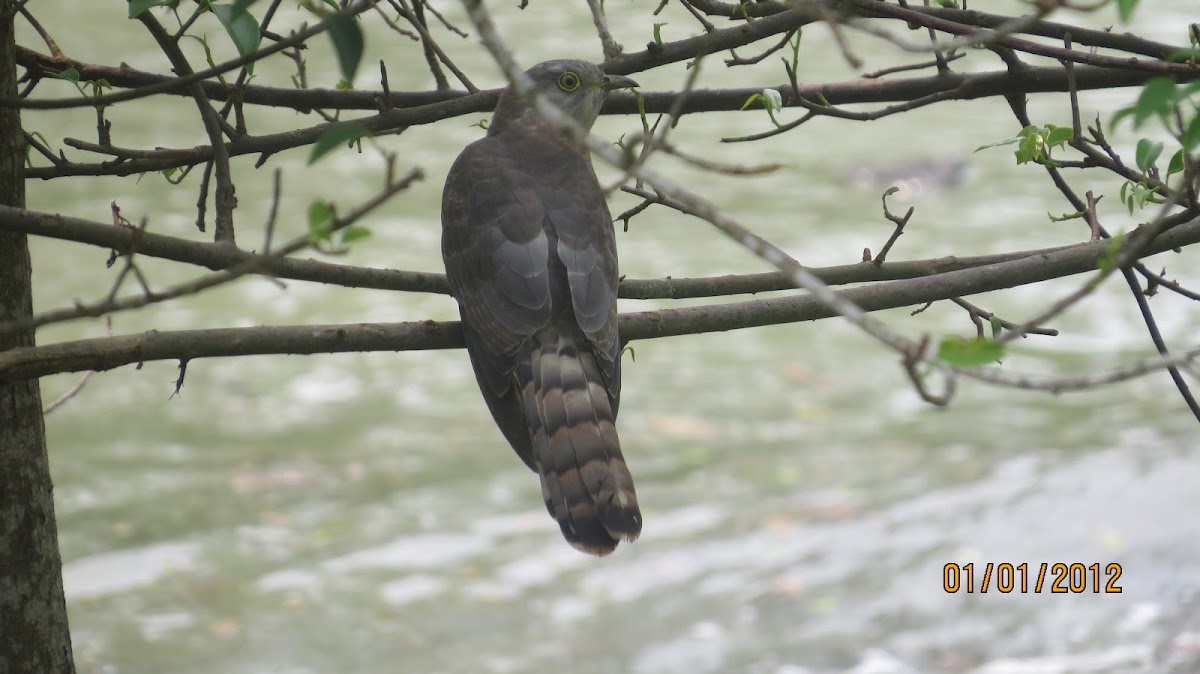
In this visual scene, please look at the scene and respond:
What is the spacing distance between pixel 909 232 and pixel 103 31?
10943 mm

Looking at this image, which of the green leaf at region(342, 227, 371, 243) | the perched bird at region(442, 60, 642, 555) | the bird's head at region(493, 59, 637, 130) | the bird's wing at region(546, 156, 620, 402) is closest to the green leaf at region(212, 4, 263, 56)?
the green leaf at region(342, 227, 371, 243)

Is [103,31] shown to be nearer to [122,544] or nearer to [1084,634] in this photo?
[122,544]

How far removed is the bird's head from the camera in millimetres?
4211

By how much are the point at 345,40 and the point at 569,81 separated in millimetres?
2459

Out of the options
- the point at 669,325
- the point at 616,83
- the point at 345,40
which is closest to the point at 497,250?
the point at 616,83

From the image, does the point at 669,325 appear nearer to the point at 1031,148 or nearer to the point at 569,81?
the point at 1031,148

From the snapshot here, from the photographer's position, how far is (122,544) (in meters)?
8.44

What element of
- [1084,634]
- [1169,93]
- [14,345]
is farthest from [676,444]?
[1169,93]

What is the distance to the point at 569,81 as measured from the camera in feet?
14.3

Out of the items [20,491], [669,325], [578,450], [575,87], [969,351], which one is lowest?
[969,351]

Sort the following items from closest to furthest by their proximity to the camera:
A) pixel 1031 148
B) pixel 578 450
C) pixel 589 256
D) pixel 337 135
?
pixel 337 135, pixel 1031 148, pixel 578 450, pixel 589 256

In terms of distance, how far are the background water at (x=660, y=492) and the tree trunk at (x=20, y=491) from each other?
4.46 meters

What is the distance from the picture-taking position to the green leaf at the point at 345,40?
6.42 ft

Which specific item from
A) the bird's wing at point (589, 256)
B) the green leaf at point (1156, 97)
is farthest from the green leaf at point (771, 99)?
the green leaf at point (1156, 97)
